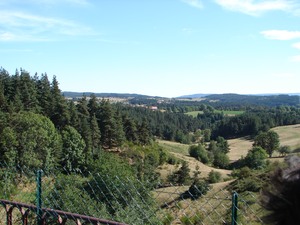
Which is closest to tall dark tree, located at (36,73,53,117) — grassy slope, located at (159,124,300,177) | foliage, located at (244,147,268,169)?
grassy slope, located at (159,124,300,177)

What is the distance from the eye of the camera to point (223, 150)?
90000 millimetres

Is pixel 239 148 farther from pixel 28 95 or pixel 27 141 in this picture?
pixel 27 141

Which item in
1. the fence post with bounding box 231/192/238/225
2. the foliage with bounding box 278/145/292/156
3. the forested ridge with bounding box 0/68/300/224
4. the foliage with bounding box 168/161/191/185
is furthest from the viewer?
the foliage with bounding box 278/145/292/156

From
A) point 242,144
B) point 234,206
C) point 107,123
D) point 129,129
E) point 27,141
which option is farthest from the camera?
point 242,144

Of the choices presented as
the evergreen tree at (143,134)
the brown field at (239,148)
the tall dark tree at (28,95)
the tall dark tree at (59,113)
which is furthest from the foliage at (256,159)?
the tall dark tree at (28,95)

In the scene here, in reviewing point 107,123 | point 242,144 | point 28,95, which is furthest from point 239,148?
point 28,95

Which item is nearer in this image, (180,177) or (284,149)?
(180,177)

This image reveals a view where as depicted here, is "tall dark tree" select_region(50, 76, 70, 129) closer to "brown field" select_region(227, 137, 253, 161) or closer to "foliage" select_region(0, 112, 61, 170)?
"foliage" select_region(0, 112, 61, 170)

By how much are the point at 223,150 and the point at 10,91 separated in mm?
62715

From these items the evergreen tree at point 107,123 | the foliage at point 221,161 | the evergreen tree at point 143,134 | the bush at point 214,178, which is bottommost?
the foliage at point 221,161

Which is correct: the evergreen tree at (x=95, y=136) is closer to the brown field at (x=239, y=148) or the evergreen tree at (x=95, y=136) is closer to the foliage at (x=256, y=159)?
the foliage at (x=256, y=159)

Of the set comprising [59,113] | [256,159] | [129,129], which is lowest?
[256,159]

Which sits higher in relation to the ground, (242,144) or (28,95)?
(28,95)

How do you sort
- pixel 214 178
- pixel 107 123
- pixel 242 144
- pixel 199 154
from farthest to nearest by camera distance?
pixel 242 144
pixel 199 154
pixel 214 178
pixel 107 123
